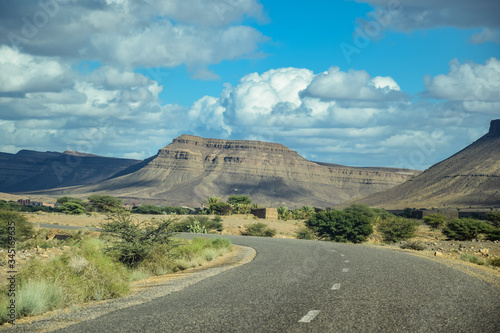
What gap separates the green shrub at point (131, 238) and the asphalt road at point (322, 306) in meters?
5.90

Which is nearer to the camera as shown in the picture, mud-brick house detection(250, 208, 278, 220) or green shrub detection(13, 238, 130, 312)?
green shrub detection(13, 238, 130, 312)

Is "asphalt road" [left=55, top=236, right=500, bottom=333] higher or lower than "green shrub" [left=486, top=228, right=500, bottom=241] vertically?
higher

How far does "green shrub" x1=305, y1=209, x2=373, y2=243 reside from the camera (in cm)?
4559

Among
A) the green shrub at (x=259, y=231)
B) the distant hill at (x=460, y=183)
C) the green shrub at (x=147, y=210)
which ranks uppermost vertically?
the distant hill at (x=460, y=183)

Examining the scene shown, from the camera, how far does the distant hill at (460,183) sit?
12631 cm

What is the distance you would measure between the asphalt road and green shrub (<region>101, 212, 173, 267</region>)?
Answer: 590cm

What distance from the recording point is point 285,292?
11.8 meters

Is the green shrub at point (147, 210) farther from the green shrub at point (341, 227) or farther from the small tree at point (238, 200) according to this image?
the green shrub at point (341, 227)

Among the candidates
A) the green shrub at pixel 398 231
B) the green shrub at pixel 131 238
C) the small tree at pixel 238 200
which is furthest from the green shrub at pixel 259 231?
the small tree at pixel 238 200

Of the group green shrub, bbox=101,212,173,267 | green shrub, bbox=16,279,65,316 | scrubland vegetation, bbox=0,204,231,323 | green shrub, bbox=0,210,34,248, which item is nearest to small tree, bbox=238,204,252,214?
green shrub, bbox=0,210,34,248

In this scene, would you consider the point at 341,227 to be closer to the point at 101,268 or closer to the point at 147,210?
the point at 101,268

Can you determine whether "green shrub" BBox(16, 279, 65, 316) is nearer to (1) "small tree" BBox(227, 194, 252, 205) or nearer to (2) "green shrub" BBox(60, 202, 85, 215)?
(2) "green shrub" BBox(60, 202, 85, 215)

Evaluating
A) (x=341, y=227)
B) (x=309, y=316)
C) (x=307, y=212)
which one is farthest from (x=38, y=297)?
(x=307, y=212)

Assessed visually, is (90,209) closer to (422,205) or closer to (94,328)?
(422,205)
